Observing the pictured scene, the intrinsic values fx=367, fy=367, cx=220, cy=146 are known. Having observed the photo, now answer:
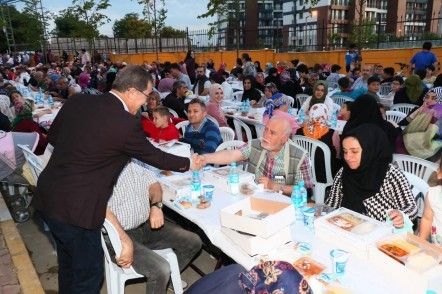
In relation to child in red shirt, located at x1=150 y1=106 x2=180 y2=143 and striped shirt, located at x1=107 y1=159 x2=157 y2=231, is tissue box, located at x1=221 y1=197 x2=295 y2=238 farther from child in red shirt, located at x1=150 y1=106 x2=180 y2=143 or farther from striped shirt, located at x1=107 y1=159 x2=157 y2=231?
child in red shirt, located at x1=150 y1=106 x2=180 y2=143

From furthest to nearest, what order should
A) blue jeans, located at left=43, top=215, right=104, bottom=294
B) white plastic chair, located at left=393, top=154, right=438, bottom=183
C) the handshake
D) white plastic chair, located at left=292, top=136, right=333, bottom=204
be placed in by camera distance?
white plastic chair, located at left=292, top=136, right=333, bottom=204 → white plastic chair, located at left=393, top=154, right=438, bottom=183 → the handshake → blue jeans, located at left=43, top=215, right=104, bottom=294

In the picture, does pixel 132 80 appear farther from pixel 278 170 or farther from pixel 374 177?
pixel 374 177

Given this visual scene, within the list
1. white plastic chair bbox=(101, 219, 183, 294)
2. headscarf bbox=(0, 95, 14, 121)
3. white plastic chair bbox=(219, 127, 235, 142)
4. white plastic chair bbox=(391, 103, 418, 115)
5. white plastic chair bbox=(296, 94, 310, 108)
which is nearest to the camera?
white plastic chair bbox=(101, 219, 183, 294)

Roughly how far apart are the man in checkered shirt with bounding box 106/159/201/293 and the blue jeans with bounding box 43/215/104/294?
164 millimetres

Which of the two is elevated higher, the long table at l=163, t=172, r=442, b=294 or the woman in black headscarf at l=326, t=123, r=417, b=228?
the woman in black headscarf at l=326, t=123, r=417, b=228

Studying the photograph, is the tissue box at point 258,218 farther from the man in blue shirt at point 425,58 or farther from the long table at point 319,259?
the man in blue shirt at point 425,58

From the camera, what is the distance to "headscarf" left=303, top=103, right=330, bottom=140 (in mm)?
4594

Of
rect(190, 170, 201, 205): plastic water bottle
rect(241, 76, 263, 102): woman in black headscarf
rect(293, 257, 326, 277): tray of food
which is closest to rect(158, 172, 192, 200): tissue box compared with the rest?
rect(190, 170, 201, 205): plastic water bottle

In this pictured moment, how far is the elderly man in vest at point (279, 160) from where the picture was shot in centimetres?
334

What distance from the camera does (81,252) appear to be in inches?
99.6

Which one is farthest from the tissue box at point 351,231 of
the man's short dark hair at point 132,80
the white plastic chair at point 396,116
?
the white plastic chair at point 396,116

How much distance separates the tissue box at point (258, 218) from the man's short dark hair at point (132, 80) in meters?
1.05

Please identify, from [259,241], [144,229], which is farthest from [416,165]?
[144,229]

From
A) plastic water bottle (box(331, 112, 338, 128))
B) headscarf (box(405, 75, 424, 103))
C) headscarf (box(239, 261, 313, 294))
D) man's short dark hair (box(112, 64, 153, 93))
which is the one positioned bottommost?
plastic water bottle (box(331, 112, 338, 128))
